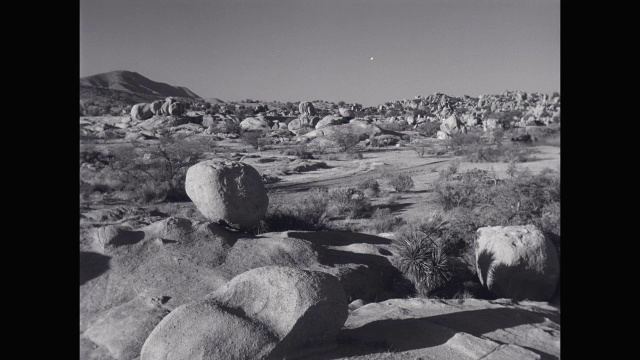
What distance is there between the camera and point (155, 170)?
16.9 m

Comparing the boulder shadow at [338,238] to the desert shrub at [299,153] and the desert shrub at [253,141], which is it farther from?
the desert shrub at [253,141]

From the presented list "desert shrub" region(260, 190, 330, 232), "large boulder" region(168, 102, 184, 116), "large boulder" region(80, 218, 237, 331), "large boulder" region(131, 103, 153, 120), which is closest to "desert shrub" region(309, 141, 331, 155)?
"desert shrub" region(260, 190, 330, 232)

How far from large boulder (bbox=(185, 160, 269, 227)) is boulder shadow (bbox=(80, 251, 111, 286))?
8.06 ft

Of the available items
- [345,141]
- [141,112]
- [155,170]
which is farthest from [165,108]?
[155,170]

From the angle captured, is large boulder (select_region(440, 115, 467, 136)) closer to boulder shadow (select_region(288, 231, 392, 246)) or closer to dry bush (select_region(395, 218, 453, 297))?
boulder shadow (select_region(288, 231, 392, 246))

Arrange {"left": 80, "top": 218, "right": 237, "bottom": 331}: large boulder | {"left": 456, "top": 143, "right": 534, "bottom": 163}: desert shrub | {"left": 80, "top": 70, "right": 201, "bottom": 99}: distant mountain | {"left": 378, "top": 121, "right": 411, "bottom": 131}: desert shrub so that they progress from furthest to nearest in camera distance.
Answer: {"left": 80, "top": 70, "right": 201, "bottom": 99}: distant mountain → {"left": 378, "top": 121, "right": 411, "bottom": 131}: desert shrub → {"left": 456, "top": 143, "right": 534, "bottom": 163}: desert shrub → {"left": 80, "top": 218, "right": 237, "bottom": 331}: large boulder

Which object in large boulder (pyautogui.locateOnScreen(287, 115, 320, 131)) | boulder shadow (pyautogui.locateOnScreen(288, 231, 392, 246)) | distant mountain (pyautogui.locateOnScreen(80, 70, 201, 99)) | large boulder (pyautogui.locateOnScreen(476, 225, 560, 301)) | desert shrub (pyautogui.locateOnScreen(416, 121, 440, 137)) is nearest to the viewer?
large boulder (pyautogui.locateOnScreen(476, 225, 560, 301))

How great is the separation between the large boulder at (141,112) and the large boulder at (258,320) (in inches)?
1472

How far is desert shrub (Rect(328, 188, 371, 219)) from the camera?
14.2 m

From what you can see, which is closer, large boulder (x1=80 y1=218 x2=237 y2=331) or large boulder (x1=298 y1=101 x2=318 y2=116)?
large boulder (x1=80 y1=218 x2=237 y2=331)
